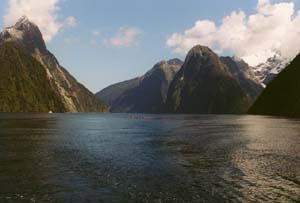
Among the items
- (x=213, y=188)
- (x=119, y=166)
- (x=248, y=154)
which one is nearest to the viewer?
(x=213, y=188)

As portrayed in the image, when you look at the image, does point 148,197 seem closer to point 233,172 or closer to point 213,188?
point 213,188

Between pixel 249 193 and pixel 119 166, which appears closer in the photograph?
pixel 249 193

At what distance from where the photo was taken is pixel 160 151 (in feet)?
208

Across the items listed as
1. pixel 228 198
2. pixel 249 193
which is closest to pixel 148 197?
pixel 228 198

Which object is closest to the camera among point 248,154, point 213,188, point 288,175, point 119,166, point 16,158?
point 213,188

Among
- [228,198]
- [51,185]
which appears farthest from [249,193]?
[51,185]

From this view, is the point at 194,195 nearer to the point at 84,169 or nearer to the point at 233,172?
the point at 233,172

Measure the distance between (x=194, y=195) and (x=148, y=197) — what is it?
416cm

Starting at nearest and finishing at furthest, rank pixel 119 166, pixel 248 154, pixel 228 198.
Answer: pixel 228 198, pixel 119 166, pixel 248 154

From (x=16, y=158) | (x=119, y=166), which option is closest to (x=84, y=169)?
(x=119, y=166)

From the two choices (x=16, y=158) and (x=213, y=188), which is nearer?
(x=213, y=188)

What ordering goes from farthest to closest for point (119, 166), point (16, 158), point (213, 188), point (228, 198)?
point (16, 158) < point (119, 166) < point (213, 188) < point (228, 198)

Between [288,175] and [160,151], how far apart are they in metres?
24.7

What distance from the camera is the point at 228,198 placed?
32469 mm
